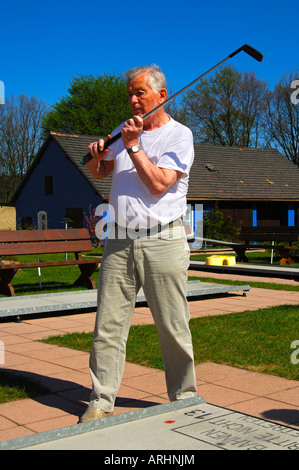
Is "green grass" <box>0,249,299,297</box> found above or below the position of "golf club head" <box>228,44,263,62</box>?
below

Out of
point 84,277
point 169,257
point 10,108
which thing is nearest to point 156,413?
point 169,257

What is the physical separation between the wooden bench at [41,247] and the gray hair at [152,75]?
5779mm

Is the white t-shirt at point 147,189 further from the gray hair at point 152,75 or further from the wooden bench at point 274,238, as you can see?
the wooden bench at point 274,238

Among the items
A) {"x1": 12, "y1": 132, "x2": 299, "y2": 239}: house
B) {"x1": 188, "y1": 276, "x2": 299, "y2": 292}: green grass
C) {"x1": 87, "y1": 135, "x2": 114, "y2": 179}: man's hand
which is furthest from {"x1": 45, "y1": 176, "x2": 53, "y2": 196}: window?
{"x1": 87, "y1": 135, "x2": 114, "y2": 179}: man's hand

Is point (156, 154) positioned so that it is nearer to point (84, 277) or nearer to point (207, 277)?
point (84, 277)

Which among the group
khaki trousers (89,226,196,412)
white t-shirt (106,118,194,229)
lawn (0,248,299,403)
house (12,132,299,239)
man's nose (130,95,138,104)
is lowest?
lawn (0,248,299,403)

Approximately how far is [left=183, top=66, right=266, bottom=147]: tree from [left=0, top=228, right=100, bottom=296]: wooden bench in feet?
140

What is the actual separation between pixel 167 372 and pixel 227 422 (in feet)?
1.87

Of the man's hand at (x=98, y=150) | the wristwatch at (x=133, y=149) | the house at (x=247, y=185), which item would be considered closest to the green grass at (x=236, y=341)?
the man's hand at (x=98, y=150)

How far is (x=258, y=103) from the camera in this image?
5381cm

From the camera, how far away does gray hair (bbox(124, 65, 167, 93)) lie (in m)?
3.50

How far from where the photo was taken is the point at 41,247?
9891 mm

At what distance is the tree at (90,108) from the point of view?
5278cm

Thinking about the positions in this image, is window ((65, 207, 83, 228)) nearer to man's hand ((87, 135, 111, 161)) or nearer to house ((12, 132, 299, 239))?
house ((12, 132, 299, 239))
